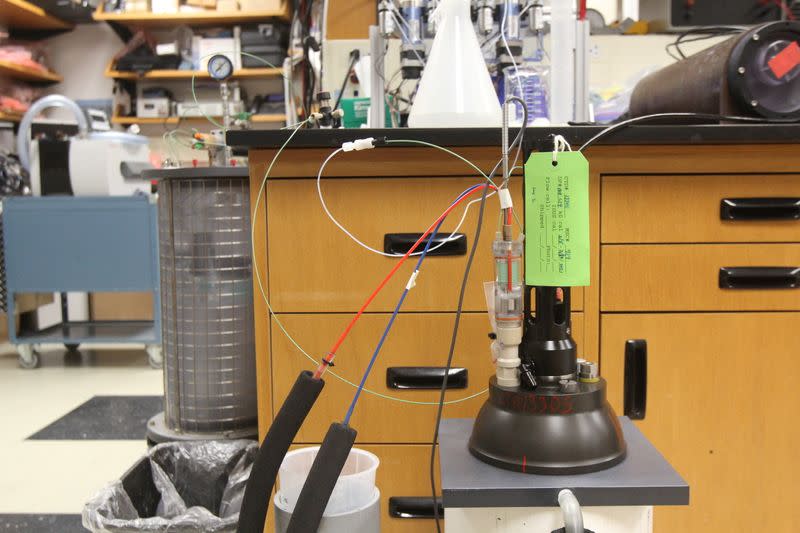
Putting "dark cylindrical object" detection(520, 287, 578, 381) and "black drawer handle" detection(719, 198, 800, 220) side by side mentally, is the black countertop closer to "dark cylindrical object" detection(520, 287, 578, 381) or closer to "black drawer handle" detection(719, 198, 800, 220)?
"black drawer handle" detection(719, 198, 800, 220)

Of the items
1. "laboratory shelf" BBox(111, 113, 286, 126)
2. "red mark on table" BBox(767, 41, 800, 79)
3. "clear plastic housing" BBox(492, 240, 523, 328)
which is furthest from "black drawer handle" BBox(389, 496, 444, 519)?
"laboratory shelf" BBox(111, 113, 286, 126)

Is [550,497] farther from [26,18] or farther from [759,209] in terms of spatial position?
[26,18]

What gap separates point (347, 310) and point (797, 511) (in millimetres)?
824

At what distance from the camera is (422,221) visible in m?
1.09

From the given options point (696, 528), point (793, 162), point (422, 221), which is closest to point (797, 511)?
point (696, 528)

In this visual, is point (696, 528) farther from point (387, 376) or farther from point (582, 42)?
point (582, 42)

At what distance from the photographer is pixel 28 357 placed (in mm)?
2994

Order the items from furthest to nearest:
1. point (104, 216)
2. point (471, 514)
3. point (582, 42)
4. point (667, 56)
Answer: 1. point (104, 216)
2. point (667, 56)
3. point (582, 42)
4. point (471, 514)

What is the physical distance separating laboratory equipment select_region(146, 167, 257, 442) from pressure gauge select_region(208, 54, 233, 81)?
0.87 ft

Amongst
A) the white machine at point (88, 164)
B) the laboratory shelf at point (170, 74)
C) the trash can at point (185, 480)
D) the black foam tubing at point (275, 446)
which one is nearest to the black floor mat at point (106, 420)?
the trash can at point (185, 480)

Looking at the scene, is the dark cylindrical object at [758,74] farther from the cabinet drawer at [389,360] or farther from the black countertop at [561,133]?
the cabinet drawer at [389,360]

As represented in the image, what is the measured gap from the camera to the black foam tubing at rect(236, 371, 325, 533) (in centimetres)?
74

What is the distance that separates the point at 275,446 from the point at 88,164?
2.59 meters

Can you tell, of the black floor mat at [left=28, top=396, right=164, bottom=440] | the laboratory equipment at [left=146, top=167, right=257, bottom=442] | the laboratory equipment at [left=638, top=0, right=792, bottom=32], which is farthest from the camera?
the laboratory equipment at [left=638, top=0, right=792, bottom=32]
